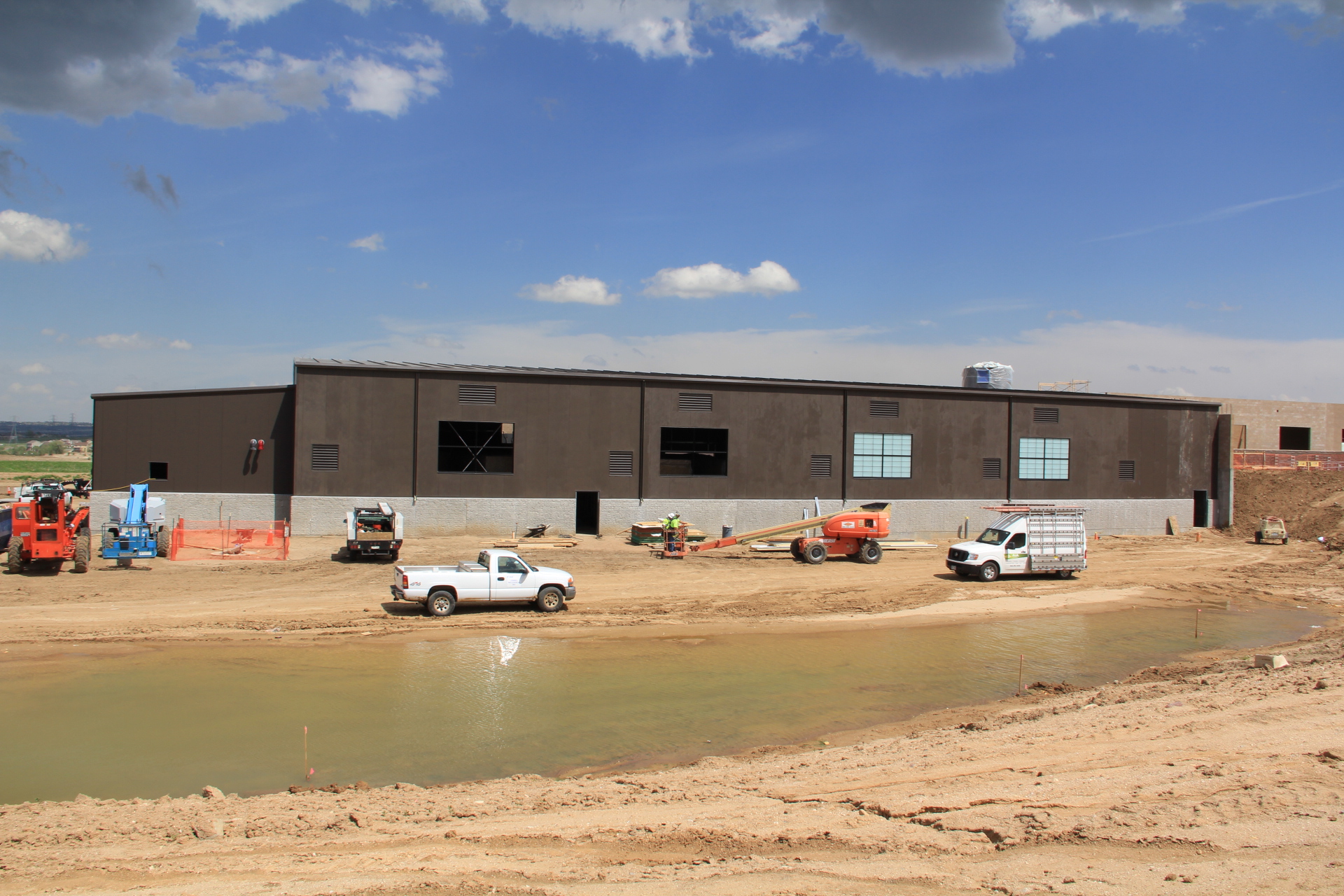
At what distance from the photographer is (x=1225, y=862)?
24.4ft

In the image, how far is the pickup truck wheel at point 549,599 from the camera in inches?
881

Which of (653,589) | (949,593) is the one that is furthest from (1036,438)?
(653,589)

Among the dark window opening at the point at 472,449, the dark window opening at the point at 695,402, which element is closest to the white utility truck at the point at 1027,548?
the dark window opening at the point at 695,402

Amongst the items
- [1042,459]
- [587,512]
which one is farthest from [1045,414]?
[587,512]

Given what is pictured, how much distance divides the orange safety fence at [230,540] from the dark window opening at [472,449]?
7.62 metres

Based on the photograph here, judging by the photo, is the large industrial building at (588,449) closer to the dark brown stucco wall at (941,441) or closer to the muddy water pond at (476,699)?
the dark brown stucco wall at (941,441)

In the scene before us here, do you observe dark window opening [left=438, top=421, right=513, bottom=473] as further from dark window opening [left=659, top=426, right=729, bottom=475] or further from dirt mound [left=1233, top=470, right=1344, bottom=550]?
dirt mound [left=1233, top=470, right=1344, bottom=550]

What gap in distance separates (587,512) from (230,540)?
15.0 meters

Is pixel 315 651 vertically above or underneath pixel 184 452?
underneath

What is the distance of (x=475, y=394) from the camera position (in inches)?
1407

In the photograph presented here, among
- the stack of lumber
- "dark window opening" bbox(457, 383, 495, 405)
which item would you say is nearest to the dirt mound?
the stack of lumber

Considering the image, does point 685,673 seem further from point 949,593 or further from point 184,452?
point 184,452

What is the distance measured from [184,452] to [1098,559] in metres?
41.3

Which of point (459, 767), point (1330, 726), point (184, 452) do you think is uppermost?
point (184, 452)
